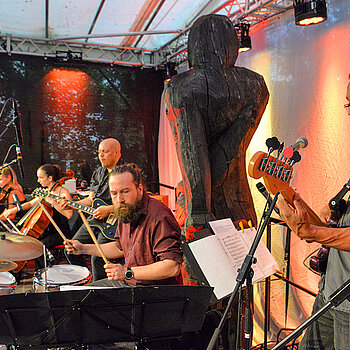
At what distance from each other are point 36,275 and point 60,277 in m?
0.18

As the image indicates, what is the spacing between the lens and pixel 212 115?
2.03m

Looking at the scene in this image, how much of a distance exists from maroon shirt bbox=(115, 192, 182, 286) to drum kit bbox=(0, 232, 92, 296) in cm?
51

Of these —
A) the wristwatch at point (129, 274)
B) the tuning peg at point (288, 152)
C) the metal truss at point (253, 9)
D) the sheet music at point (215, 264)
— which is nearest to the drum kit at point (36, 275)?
the wristwatch at point (129, 274)

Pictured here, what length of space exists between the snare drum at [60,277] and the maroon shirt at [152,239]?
1.48ft

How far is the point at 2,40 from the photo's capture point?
348 inches

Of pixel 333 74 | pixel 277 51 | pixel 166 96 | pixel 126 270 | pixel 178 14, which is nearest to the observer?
pixel 166 96

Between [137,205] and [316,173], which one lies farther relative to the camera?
[316,173]

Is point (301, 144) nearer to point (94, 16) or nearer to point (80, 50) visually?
point (94, 16)

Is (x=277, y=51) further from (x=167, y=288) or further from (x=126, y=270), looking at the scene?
(x=167, y=288)

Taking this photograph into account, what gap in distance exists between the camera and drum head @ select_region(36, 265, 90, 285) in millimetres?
2811

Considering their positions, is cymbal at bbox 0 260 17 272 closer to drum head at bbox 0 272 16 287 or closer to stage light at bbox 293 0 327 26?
drum head at bbox 0 272 16 287

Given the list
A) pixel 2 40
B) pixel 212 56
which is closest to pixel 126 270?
pixel 212 56

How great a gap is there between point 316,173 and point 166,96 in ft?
10.8

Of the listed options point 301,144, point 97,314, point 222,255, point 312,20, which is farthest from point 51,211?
point 301,144
